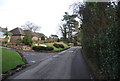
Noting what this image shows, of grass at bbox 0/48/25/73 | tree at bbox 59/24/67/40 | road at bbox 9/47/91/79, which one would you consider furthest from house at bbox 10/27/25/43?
road at bbox 9/47/91/79

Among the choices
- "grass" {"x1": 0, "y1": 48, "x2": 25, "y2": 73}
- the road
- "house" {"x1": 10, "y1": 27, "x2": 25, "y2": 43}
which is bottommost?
the road

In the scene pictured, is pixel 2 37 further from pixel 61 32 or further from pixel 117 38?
pixel 117 38

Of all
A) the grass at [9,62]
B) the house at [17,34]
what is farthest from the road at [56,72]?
the house at [17,34]

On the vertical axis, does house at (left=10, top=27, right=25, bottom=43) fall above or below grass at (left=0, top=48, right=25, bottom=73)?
above

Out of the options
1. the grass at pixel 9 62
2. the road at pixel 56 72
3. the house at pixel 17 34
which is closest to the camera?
the road at pixel 56 72

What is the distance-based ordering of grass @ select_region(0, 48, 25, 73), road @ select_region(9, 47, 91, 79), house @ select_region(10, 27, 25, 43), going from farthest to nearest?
house @ select_region(10, 27, 25, 43) → grass @ select_region(0, 48, 25, 73) → road @ select_region(9, 47, 91, 79)

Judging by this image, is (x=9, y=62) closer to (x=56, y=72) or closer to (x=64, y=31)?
(x=56, y=72)

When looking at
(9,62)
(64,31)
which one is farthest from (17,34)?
(9,62)

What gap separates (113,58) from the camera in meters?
5.32

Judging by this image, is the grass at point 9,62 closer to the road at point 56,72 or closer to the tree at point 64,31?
the road at point 56,72

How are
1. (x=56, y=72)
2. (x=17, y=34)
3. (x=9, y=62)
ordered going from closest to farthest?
(x=56, y=72)
(x=9, y=62)
(x=17, y=34)

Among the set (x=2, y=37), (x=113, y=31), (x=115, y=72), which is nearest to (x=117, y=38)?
(x=113, y=31)

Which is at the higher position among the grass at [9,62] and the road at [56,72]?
the grass at [9,62]

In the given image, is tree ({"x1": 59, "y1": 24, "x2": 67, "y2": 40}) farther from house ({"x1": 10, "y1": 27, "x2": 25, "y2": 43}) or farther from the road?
the road
